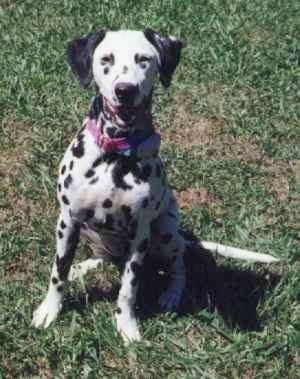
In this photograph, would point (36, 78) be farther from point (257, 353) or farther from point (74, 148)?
point (257, 353)

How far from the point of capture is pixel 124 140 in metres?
4.65

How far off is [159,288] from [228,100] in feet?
9.57

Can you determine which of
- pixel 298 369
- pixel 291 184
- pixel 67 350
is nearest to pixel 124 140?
pixel 67 350

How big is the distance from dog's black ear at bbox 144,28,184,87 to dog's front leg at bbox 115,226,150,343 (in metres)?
0.95

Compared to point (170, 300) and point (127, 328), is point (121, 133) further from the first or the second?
point (170, 300)

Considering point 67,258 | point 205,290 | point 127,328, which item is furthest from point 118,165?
point 205,290

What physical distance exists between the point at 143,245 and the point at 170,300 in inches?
29.5

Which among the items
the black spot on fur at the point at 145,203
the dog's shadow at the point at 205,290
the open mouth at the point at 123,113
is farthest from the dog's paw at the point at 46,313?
the open mouth at the point at 123,113

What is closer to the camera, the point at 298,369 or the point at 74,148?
the point at 74,148

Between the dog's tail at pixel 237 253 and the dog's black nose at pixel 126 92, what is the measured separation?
1.88 metres

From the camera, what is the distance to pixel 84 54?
14.9ft

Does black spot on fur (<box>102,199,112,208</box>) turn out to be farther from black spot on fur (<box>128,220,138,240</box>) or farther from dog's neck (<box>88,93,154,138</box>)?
dog's neck (<box>88,93,154,138</box>)

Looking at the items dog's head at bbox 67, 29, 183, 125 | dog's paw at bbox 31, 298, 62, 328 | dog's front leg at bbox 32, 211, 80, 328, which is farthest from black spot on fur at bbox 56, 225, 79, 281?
dog's head at bbox 67, 29, 183, 125

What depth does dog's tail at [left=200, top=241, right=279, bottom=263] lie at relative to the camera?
227 inches
